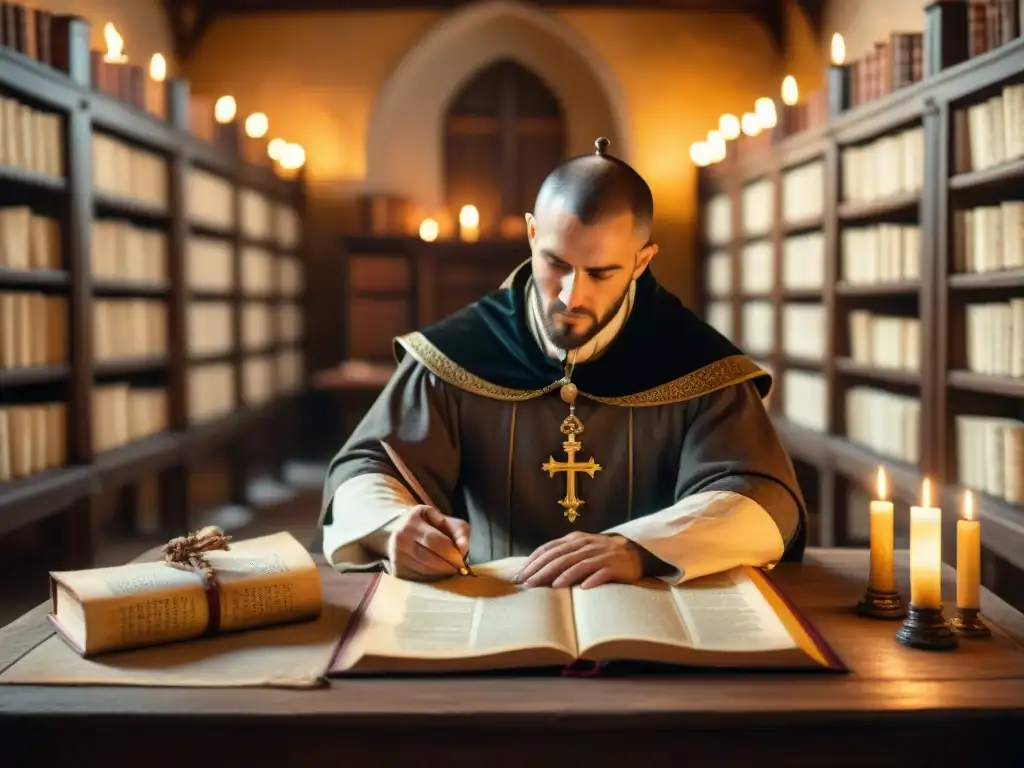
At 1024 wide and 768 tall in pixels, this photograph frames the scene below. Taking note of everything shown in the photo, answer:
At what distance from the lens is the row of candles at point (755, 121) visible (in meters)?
5.75

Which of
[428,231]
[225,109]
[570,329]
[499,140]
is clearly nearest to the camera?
[570,329]

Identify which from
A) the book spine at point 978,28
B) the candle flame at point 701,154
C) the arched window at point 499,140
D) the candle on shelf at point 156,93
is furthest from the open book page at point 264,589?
the arched window at point 499,140

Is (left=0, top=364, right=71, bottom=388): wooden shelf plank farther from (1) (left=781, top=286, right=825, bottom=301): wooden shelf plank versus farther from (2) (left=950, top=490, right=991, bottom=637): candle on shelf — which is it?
(1) (left=781, top=286, right=825, bottom=301): wooden shelf plank

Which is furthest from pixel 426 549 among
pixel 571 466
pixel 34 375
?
pixel 34 375

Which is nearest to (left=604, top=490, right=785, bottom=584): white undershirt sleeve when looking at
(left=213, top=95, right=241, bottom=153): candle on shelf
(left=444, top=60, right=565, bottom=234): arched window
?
(left=213, top=95, right=241, bottom=153): candle on shelf

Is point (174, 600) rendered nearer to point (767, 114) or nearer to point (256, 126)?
point (767, 114)

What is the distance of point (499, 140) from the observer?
970cm

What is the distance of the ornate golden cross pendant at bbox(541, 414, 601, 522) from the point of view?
240cm

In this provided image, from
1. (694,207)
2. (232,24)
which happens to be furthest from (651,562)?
(232,24)

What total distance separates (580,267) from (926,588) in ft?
2.82

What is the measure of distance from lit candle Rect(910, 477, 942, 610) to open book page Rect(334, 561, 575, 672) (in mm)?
505

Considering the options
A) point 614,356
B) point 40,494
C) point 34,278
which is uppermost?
point 34,278

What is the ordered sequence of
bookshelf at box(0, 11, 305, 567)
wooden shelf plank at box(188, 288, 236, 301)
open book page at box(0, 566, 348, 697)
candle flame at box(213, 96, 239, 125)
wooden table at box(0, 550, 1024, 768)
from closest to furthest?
wooden table at box(0, 550, 1024, 768) → open book page at box(0, 566, 348, 697) → bookshelf at box(0, 11, 305, 567) → wooden shelf plank at box(188, 288, 236, 301) → candle flame at box(213, 96, 239, 125)

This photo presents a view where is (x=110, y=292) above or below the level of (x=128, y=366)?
above
